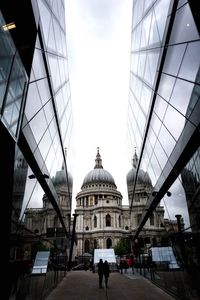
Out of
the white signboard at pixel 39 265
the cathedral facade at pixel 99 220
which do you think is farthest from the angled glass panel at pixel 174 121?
the cathedral facade at pixel 99 220

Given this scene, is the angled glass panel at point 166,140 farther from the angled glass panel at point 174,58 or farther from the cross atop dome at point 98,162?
the cross atop dome at point 98,162

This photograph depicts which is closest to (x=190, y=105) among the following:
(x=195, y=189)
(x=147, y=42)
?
(x=195, y=189)

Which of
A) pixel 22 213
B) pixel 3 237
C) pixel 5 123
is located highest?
pixel 5 123

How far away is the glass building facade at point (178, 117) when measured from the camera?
7.66 m

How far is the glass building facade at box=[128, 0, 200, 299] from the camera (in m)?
7.66

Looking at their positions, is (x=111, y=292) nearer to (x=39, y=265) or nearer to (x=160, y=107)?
(x=39, y=265)

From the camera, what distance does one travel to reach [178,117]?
944 centimetres

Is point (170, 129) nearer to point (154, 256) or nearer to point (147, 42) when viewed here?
point (147, 42)

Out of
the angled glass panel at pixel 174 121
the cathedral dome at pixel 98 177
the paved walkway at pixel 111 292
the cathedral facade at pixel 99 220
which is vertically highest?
the cathedral dome at pixel 98 177

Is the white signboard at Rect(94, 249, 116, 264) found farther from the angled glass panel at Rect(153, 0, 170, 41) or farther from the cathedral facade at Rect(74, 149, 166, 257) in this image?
the cathedral facade at Rect(74, 149, 166, 257)

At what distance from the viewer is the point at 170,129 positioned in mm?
10891

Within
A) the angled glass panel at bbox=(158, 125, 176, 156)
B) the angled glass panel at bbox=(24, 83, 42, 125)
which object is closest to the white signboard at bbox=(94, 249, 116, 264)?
the angled glass panel at bbox=(158, 125, 176, 156)

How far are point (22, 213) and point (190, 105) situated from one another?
6621 millimetres

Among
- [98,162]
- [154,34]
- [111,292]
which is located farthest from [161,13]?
[98,162]
